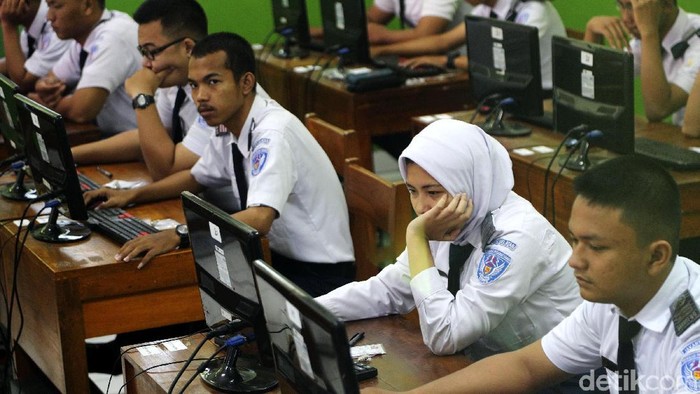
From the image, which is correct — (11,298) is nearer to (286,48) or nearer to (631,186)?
(631,186)

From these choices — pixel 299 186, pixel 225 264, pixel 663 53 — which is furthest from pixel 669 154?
pixel 225 264

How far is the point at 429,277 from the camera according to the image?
7.93 ft

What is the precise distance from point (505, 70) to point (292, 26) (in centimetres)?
209

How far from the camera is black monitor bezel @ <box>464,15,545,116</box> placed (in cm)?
408

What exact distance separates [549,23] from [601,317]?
11.0ft

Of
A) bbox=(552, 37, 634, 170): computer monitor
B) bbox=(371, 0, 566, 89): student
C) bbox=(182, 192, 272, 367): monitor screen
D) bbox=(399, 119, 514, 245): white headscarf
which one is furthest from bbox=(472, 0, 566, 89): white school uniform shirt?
bbox=(182, 192, 272, 367): monitor screen

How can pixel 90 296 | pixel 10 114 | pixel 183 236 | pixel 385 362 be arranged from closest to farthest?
pixel 385 362 < pixel 90 296 < pixel 183 236 < pixel 10 114

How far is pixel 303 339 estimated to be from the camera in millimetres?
1780

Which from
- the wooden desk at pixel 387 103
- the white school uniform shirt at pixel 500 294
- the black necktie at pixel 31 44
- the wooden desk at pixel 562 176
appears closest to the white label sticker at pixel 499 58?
the wooden desk at pixel 562 176

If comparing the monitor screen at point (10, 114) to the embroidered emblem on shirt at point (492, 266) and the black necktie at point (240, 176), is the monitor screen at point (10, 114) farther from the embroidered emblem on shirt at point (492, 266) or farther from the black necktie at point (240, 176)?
the embroidered emblem on shirt at point (492, 266)

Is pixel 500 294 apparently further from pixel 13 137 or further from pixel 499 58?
pixel 499 58

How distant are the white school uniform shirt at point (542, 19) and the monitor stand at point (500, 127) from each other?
900 mm

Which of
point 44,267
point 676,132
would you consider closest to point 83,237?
point 44,267

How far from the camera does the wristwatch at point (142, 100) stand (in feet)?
12.5
